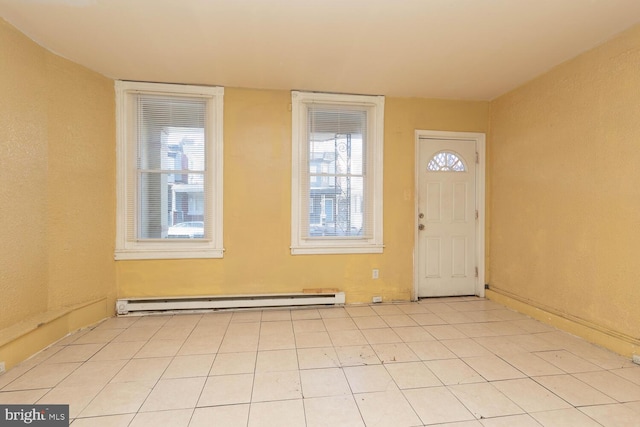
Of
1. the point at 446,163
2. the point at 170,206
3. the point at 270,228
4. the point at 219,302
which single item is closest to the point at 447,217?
the point at 446,163

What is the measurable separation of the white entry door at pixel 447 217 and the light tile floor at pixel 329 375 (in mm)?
815

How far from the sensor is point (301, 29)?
2262mm

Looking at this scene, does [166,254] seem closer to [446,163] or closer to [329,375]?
[329,375]

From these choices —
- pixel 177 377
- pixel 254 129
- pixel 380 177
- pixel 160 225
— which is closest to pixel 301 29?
pixel 254 129

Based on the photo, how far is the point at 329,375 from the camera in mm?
2012

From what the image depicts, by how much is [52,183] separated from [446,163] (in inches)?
166

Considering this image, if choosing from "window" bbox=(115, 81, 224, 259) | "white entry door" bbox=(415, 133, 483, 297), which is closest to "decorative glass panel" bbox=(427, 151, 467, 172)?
"white entry door" bbox=(415, 133, 483, 297)

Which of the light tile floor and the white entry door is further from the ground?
the white entry door

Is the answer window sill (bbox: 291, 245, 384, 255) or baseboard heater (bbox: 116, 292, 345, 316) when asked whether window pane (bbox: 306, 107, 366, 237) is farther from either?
baseboard heater (bbox: 116, 292, 345, 316)

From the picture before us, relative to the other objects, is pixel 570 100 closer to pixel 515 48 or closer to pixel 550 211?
pixel 515 48

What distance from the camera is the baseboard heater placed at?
312 cm

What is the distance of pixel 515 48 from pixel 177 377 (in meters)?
3.73

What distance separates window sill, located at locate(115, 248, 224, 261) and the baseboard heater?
446mm

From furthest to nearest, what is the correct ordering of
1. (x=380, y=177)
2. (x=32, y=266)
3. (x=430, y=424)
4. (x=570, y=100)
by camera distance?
1. (x=380, y=177)
2. (x=570, y=100)
3. (x=32, y=266)
4. (x=430, y=424)
